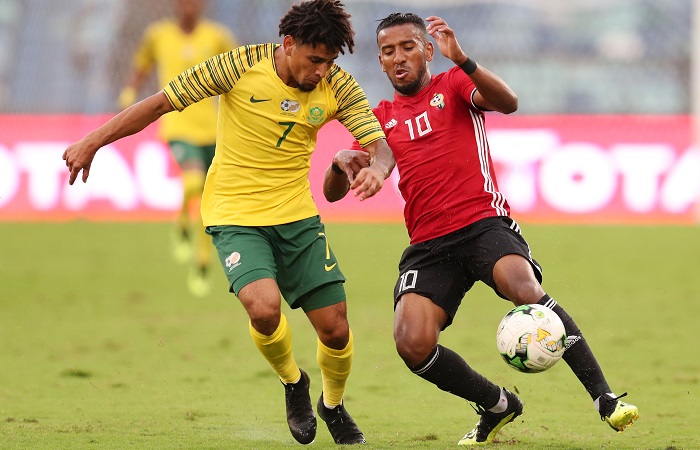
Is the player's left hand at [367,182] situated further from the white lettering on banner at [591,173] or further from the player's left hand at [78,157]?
the white lettering on banner at [591,173]

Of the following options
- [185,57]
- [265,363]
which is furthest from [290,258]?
[185,57]

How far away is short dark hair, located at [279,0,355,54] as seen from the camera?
6023mm

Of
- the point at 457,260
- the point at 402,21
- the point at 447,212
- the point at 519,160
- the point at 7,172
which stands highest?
the point at 402,21

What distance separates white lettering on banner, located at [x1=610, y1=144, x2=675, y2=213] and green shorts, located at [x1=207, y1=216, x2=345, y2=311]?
11.2m

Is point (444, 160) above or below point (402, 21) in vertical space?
below

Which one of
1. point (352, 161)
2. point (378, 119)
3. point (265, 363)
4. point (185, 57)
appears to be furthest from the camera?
point (185, 57)

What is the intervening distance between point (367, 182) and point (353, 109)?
2.12ft

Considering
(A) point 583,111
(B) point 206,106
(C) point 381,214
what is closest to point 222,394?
(B) point 206,106

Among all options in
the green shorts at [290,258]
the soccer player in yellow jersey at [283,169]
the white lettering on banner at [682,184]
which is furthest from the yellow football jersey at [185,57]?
the white lettering on banner at [682,184]

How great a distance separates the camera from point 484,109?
252 inches

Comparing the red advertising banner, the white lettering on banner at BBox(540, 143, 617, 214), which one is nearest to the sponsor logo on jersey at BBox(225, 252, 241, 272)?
the red advertising banner

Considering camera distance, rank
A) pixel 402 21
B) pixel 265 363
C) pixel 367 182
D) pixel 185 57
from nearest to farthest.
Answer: pixel 367 182, pixel 402 21, pixel 265 363, pixel 185 57

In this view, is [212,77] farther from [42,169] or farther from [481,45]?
[481,45]

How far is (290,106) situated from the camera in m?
6.27
